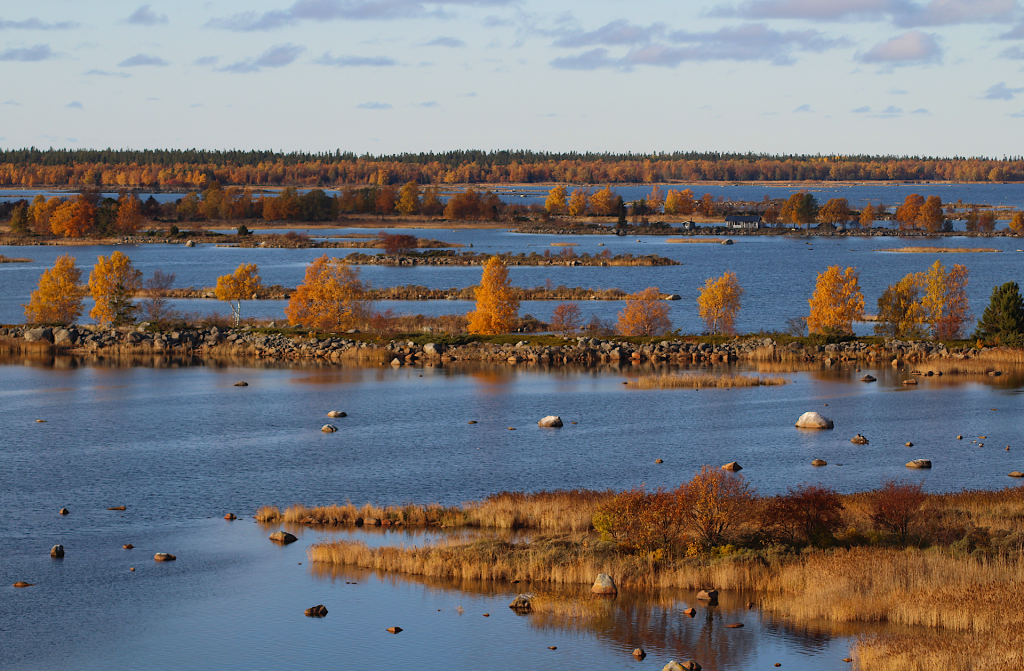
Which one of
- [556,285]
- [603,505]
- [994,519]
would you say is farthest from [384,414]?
[556,285]

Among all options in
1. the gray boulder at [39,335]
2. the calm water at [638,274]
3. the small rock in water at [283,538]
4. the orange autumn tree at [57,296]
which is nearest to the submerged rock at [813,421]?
the small rock in water at [283,538]

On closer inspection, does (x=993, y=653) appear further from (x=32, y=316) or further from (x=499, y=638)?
(x=32, y=316)

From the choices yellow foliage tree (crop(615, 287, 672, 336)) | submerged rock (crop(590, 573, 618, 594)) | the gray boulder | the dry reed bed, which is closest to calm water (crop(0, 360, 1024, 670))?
submerged rock (crop(590, 573, 618, 594))

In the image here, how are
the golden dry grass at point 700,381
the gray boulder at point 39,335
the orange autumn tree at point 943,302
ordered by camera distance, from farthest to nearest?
the gray boulder at point 39,335
the orange autumn tree at point 943,302
the golden dry grass at point 700,381

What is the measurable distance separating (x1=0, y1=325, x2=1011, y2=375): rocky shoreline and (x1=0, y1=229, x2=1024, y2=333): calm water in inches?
557

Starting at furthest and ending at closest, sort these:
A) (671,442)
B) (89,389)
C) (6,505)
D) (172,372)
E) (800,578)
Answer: (172,372), (89,389), (671,442), (6,505), (800,578)

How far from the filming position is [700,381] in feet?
223

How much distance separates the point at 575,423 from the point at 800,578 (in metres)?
28.4

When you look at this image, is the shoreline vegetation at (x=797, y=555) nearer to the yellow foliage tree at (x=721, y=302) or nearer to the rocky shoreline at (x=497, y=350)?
the rocky shoreline at (x=497, y=350)

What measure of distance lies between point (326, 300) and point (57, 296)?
985 inches

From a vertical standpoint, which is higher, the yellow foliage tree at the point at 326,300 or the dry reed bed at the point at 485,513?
the yellow foliage tree at the point at 326,300

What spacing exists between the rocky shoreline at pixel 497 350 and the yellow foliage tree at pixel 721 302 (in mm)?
5065

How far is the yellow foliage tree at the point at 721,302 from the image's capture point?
83.6 metres

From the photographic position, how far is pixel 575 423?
55.3 meters
